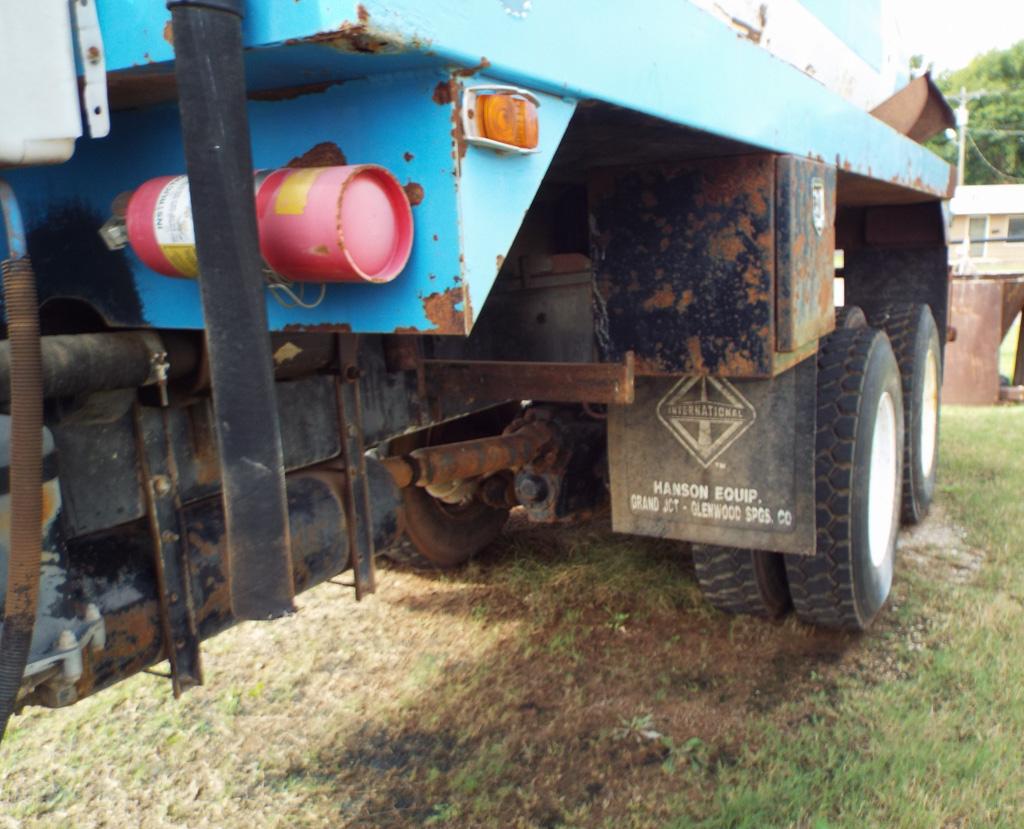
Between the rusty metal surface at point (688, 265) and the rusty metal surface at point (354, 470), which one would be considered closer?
the rusty metal surface at point (354, 470)

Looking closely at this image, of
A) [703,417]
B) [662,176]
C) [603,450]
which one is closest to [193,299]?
[662,176]

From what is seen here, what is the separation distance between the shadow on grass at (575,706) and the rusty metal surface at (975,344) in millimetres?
4948

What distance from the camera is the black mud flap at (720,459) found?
2475 mm

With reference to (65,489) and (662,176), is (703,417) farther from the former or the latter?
(65,489)

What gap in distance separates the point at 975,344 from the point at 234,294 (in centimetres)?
754

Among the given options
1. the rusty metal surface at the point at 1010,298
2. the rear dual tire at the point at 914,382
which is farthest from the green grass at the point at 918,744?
the rusty metal surface at the point at 1010,298

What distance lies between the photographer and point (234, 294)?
105 centimetres

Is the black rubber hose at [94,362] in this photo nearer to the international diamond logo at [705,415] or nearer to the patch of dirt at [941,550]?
the international diamond logo at [705,415]

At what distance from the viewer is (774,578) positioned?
3.04m

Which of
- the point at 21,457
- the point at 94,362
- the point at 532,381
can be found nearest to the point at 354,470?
the point at 532,381

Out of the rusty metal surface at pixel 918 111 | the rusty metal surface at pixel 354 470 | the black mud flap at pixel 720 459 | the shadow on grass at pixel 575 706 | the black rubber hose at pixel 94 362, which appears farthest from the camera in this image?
the rusty metal surface at pixel 918 111

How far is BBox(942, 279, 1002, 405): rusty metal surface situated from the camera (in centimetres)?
729

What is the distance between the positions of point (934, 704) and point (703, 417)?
1.05 m

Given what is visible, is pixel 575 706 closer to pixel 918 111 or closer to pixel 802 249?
pixel 802 249
